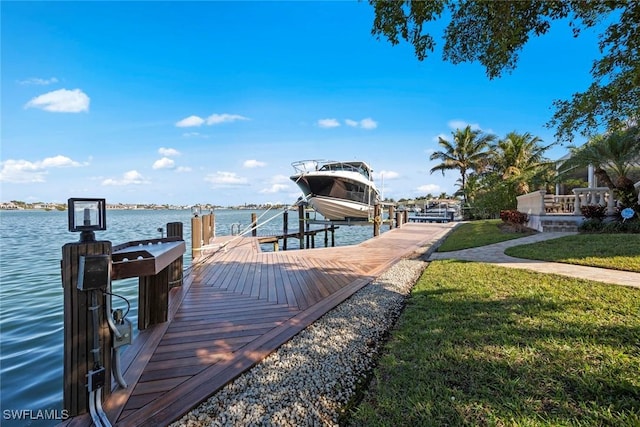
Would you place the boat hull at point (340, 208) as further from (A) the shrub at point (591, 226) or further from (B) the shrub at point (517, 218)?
(A) the shrub at point (591, 226)

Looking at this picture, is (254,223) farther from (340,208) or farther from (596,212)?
(596,212)

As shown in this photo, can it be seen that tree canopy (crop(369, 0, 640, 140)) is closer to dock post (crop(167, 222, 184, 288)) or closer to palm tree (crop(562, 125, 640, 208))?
dock post (crop(167, 222, 184, 288))

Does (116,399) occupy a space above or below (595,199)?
below

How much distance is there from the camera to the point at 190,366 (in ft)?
8.66

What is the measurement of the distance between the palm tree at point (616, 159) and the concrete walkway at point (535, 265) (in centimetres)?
235

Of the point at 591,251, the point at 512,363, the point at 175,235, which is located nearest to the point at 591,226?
the point at 591,251

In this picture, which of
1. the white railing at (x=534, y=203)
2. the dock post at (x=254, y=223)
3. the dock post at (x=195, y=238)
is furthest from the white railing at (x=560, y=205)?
the dock post at (x=195, y=238)

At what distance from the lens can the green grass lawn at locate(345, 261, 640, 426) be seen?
6.53 feet

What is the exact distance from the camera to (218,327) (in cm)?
348

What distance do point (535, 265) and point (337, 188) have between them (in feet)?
40.7

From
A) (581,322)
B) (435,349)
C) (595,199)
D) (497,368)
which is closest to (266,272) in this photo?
(435,349)

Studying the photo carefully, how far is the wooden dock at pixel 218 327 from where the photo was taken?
221 cm

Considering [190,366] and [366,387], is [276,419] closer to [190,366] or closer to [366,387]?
[366,387]

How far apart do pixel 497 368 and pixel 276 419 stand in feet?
5.98
